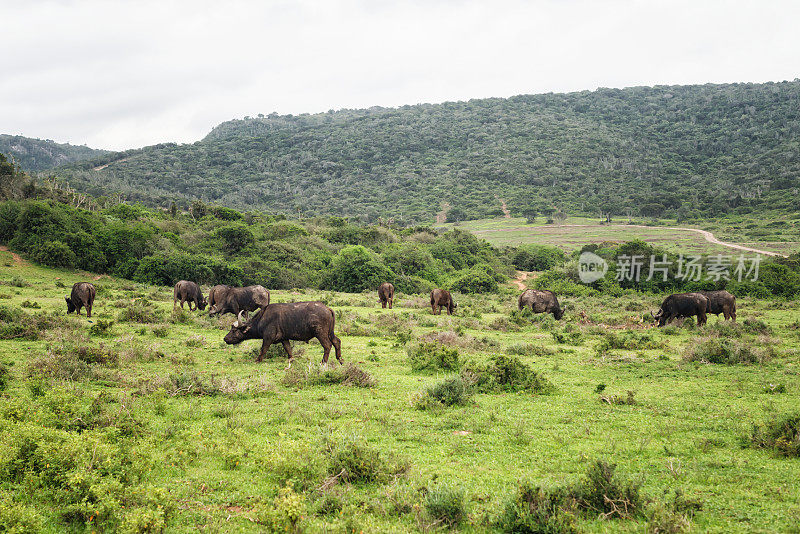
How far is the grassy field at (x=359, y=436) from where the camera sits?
577 cm

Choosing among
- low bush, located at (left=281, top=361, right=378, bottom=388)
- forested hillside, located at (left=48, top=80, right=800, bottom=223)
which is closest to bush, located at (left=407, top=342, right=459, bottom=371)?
low bush, located at (left=281, top=361, right=378, bottom=388)

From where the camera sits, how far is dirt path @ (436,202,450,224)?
11581cm

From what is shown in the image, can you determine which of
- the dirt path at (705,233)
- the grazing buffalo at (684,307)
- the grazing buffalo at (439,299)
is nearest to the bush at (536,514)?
the grazing buffalo at (684,307)

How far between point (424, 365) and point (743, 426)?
8048 mm

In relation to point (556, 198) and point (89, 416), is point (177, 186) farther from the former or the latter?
point (89, 416)

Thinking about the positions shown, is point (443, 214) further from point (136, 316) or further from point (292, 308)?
point (292, 308)

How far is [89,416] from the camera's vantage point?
8.35 m

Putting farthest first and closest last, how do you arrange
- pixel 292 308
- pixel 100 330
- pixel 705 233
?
pixel 705 233
pixel 100 330
pixel 292 308

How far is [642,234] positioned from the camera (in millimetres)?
78938

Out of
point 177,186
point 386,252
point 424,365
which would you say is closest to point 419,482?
point 424,365

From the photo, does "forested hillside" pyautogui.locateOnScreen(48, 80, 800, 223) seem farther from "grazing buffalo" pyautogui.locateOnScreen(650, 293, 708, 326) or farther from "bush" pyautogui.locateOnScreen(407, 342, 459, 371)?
"bush" pyautogui.locateOnScreen(407, 342, 459, 371)

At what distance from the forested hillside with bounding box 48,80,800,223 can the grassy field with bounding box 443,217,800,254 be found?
10610 millimetres

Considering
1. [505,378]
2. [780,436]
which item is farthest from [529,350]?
[780,436]

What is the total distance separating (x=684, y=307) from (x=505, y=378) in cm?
1687
